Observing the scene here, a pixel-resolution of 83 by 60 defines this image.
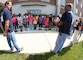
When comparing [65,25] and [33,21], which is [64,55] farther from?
[33,21]

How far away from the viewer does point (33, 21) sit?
21.5 m

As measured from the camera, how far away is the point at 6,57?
34.1 feet

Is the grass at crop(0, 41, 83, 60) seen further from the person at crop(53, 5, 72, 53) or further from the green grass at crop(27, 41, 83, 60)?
the person at crop(53, 5, 72, 53)

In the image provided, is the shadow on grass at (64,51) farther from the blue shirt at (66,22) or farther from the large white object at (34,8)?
the large white object at (34,8)

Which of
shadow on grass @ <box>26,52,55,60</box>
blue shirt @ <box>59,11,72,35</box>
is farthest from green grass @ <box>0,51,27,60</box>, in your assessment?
blue shirt @ <box>59,11,72,35</box>

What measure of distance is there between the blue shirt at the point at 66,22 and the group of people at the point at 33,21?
35.5 ft

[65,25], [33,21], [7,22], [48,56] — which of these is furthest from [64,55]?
[33,21]

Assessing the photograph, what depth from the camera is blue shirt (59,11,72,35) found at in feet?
32.8

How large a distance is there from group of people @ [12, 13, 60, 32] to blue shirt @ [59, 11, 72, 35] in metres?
10.8

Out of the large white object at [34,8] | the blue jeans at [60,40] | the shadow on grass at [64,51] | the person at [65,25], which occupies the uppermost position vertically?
the person at [65,25]

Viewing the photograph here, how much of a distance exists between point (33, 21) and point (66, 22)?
11502 millimetres

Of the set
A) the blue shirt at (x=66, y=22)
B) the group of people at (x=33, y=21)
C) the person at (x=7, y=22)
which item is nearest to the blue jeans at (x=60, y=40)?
the blue shirt at (x=66, y=22)

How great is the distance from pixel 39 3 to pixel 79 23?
2178 cm

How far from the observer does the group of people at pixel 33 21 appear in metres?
21.2
